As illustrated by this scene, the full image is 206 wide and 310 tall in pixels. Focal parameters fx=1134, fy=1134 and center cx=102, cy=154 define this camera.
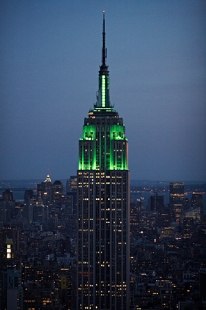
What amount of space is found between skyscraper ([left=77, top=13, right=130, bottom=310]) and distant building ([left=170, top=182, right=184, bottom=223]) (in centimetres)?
54

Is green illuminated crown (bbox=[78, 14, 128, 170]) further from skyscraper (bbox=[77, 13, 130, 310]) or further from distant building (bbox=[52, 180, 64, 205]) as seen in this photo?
distant building (bbox=[52, 180, 64, 205])

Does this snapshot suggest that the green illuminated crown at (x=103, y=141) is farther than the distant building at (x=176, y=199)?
Yes

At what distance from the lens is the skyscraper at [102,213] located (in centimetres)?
1184

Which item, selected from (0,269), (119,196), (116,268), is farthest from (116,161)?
(0,269)

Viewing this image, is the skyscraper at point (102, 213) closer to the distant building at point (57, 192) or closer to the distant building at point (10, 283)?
the distant building at point (57, 192)

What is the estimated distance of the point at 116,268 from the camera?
11867mm

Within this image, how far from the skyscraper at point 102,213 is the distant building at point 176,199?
1.76ft

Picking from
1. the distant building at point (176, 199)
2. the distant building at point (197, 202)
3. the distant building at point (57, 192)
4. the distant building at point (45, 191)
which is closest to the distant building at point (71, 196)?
the distant building at point (57, 192)

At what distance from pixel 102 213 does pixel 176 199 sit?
87cm

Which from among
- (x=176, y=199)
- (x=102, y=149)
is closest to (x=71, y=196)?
(x=102, y=149)

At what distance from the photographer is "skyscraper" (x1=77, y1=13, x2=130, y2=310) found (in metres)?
11.8

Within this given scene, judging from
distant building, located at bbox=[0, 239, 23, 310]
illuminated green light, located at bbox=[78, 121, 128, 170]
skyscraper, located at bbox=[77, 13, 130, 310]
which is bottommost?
distant building, located at bbox=[0, 239, 23, 310]

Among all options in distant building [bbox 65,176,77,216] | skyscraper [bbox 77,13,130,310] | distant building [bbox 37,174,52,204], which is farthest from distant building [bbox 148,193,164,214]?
distant building [bbox 37,174,52,204]

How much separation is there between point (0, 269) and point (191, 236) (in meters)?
2.37
